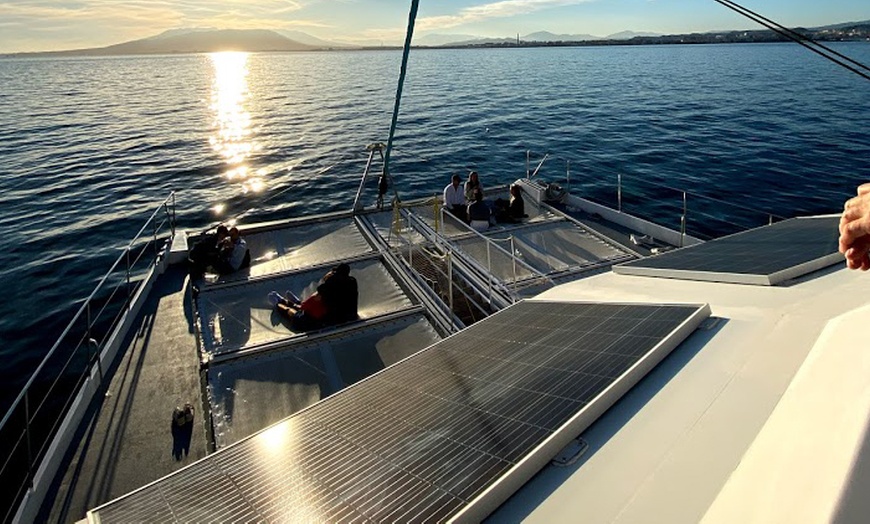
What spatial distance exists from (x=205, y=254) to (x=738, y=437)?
1235cm

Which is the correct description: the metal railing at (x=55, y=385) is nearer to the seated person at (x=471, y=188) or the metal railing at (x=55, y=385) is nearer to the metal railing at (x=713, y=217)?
the seated person at (x=471, y=188)

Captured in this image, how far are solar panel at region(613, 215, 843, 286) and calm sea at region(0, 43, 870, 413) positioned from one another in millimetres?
14027

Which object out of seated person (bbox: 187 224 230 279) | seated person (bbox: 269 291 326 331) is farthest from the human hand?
seated person (bbox: 187 224 230 279)

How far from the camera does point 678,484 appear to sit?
2.66 metres

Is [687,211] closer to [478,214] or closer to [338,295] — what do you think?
[478,214]

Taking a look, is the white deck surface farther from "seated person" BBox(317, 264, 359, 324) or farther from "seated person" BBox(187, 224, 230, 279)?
"seated person" BBox(187, 224, 230, 279)

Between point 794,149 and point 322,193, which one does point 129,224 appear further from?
point 794,149

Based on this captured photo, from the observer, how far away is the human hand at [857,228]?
2251 mm

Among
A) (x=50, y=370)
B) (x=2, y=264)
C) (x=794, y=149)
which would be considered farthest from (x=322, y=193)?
(x=794, y=149)

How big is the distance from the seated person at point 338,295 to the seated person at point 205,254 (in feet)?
13.6

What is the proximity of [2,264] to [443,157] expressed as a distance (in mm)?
25232

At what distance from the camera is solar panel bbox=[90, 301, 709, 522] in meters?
3.00

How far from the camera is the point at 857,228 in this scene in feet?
7.45

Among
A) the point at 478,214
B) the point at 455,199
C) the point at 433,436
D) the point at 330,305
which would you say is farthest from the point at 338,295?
the point at 455,199
